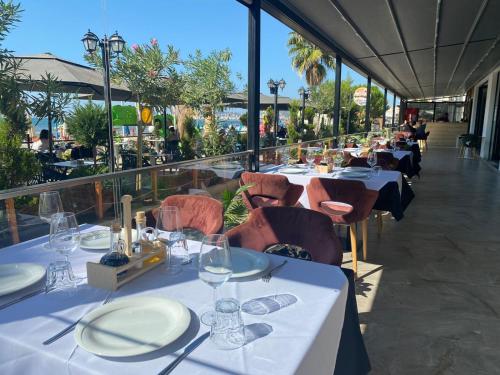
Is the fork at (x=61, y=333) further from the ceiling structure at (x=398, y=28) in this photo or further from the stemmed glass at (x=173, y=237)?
the ceiling structure at (x=398, y=28)

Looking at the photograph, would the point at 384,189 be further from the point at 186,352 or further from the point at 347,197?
the point at 186,352

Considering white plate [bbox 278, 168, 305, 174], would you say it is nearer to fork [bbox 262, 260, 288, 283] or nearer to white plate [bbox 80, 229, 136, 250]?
white plate [bbox 80, 229, 136, 250]

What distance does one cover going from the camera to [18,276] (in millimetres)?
1267

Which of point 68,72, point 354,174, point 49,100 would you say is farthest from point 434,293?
point 68,72

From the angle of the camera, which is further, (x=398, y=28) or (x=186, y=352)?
(x=398, y=28)

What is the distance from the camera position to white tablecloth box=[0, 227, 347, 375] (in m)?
0.83

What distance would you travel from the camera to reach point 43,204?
1.79 m

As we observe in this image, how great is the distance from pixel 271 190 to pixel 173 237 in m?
2.22

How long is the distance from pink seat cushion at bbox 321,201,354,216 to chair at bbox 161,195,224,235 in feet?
4.94

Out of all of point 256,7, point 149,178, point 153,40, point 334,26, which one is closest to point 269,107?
point 153,40

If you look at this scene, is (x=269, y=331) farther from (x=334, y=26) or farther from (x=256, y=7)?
(x=334, y=26)

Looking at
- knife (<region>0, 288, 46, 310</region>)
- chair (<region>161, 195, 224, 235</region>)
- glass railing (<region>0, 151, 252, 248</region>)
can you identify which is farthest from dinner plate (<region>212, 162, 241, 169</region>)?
knife (<region>0, 288, 46, 310</region>)

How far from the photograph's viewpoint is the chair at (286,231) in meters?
1.83

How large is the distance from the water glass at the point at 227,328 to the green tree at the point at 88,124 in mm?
6026
